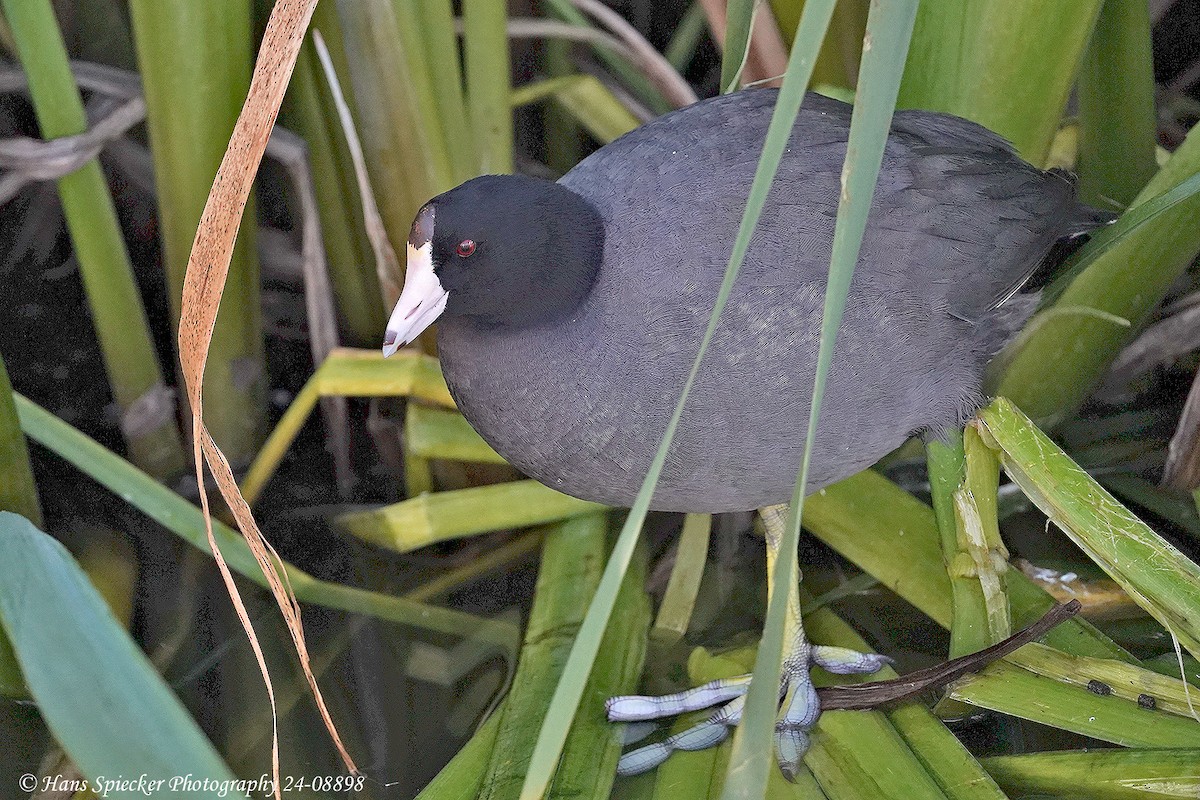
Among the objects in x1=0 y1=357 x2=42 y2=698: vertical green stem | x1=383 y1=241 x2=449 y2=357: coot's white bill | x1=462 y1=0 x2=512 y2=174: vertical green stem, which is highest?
x1=462 y1=0 x2=512 y2=174: vertical green stem

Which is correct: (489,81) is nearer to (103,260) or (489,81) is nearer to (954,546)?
(103,260)

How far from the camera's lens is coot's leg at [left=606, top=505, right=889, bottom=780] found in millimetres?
1231

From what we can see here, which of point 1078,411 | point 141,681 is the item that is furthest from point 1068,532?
point 141,681

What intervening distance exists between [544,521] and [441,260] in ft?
1.90

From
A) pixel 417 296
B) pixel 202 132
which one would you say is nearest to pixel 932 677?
pixel 417 296

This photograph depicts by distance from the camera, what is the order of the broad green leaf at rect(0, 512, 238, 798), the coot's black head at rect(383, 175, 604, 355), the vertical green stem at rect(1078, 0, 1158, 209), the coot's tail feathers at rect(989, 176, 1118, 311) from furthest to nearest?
1. the vertical green stem at rect(1078, 0, 1158, 209)
2. the coot's tail feathers at rect(989, 176, 1118, 311)
3. the coot's black head at rect(383, 175, 604, 355)
4. the broad green leaf at rect(0, 512, 238, 798)

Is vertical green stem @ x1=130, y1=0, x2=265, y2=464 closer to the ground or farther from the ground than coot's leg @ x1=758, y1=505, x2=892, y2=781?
farther from the ground

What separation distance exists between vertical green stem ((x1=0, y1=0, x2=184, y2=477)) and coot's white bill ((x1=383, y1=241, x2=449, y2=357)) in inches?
22.3

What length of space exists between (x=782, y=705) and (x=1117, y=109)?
948mm

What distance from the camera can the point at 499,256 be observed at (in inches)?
42.8

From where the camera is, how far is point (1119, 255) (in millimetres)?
1344

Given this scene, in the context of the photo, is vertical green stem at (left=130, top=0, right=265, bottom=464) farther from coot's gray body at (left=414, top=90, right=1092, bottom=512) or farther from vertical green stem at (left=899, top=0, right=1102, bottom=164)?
vertical green stem at (left=899, top=0, right=1102, bottom=164)

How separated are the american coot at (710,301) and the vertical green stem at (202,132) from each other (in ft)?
1.40

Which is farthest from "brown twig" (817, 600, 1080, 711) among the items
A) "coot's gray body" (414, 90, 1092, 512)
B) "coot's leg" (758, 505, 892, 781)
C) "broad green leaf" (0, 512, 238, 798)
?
"broad green leaf" (0, 512, 238, 798)
